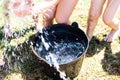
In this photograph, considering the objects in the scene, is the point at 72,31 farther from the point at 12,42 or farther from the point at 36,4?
the point at 12,42

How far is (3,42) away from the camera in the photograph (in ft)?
11.6

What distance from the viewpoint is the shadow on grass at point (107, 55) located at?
326 cm

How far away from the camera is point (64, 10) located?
330 centimetres

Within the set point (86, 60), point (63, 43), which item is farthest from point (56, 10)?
point (86, 60)

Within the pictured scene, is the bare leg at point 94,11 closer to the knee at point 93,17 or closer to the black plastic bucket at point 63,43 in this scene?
the knee at point 93,17

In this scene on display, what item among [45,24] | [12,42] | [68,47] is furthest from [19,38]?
[68,47]

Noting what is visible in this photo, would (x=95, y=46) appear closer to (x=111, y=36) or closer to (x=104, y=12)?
(x=111, y=36)

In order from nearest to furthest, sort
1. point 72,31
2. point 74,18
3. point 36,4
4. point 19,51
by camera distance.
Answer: point 36,4 → point 72,31 → point 19,51 → point 74,18

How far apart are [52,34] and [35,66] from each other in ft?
1.24

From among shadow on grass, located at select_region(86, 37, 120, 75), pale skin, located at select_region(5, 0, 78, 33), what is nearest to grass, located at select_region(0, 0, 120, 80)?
shadow on grass, located at select_region(86, 37, 120, 75)

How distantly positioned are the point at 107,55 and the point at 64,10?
663mm

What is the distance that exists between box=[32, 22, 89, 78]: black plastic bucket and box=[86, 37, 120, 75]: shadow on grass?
0.31 meters

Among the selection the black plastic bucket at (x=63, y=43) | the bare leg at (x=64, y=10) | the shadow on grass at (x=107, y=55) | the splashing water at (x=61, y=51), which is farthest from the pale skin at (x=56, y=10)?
the shadow on grass at (x=107, y=55)

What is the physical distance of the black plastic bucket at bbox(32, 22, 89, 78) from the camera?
3059mm
